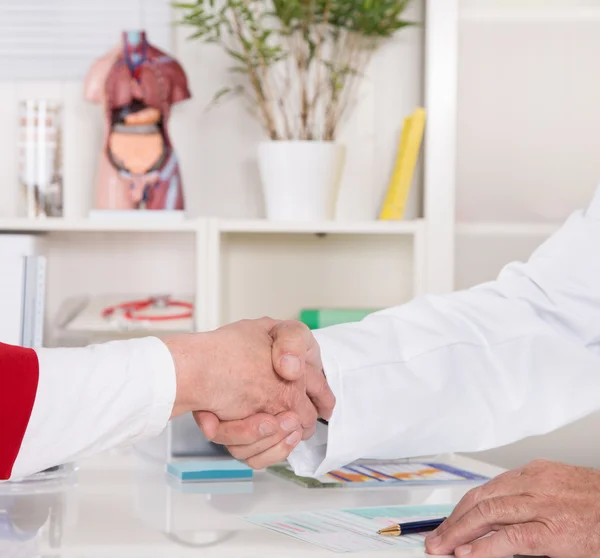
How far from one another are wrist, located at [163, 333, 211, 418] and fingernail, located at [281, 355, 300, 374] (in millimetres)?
119

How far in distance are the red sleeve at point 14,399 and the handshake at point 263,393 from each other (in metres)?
0.28

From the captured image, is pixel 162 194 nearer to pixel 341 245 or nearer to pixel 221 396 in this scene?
pixel 341 245

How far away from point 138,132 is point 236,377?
110cm

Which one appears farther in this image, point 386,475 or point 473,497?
point 386,475

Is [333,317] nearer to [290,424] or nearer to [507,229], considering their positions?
[507,229]

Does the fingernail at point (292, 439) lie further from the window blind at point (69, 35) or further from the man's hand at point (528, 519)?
the window blind at point (69, 35)

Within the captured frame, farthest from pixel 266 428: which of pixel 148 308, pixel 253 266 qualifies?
pixel 253 266

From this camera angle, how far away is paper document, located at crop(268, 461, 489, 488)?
1.31 m

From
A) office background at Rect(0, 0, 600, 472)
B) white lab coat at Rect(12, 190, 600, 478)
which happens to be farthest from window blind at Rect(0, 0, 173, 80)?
white lab coat at Rect(12, 190, 600, 478)

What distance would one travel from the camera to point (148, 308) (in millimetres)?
2213

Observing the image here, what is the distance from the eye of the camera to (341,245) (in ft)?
8.21

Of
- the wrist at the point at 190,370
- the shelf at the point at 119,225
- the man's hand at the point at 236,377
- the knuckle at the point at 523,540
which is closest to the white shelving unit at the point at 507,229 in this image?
the shelf at the point at 119,225

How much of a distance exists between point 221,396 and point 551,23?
144 cm

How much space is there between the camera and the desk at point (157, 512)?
0.96 meters
